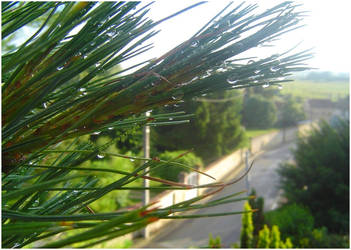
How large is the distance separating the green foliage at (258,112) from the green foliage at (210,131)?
6946 mm

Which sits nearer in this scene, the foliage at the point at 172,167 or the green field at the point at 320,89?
the foliage at the point at 172,167

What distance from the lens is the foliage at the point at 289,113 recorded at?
59.7 ft

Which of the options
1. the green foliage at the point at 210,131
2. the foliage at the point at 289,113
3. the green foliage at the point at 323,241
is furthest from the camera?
the foliage at the point at 289,113

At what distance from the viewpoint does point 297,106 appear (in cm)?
1900

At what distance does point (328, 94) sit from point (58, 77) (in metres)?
27.1

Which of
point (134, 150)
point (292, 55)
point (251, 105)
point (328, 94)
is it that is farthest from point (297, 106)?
point (292, 55)

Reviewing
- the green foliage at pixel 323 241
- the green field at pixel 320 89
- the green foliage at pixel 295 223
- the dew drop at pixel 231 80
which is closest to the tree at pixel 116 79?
the dew drop at pixel 231 80

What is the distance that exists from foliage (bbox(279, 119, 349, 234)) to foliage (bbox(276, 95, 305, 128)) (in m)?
11.8

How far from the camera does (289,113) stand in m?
18.4

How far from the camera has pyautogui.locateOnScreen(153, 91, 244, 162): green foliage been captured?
753 centimetres

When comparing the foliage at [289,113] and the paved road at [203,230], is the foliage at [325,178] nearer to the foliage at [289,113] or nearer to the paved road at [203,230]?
A: the paved road at [203,230]

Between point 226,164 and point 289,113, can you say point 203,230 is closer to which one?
point 226,164

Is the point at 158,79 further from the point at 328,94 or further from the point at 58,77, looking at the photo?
the point at 328,94

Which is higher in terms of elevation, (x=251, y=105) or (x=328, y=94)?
(x=328, y=94)
